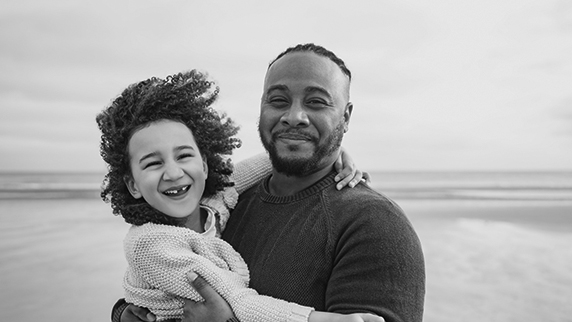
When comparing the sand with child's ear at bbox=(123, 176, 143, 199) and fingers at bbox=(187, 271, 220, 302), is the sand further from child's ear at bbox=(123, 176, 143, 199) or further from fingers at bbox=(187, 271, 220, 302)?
fingers at bbox=(187, 271, 220, 302)

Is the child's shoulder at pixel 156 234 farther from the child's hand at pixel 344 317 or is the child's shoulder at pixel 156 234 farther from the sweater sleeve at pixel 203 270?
the child's hand at pixel 344 317

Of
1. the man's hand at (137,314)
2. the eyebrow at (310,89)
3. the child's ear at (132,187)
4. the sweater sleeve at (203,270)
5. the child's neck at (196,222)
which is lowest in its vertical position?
the man's hand at (137,314)

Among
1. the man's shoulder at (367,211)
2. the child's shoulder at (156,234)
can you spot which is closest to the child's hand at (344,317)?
the man's shoulder at (367,211)

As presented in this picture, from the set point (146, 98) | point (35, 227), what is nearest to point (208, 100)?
point (146, 98)

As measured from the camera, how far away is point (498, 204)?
1462cm

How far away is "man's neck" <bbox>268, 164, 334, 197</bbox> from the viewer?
229 cm

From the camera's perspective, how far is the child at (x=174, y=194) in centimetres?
198

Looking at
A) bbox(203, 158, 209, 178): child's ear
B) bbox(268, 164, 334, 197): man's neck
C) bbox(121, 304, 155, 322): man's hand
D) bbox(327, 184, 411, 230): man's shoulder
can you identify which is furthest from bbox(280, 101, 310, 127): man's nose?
bbox(121, 304, 155, 322): man's hand

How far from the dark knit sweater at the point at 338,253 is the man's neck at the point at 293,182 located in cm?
7

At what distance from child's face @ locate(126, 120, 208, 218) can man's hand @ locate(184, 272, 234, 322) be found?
1.25 ft

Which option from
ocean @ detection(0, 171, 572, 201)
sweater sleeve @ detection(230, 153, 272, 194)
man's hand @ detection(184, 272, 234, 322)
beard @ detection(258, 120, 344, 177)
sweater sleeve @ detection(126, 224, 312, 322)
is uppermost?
beard @ detection(258, 120, 344, 177)

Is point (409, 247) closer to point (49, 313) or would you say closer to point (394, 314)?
point (394, 314)

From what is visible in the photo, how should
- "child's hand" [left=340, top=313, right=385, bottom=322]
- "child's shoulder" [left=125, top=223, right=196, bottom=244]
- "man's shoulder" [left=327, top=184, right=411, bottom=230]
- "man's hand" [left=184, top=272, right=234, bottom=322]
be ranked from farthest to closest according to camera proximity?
"child's shoulder" [left=125, top=223, right=196, bottom=244] → "man's hand" [left=184, top=272, right=234, bottom=322] → "man's shoulder" [left=327, top=184, right=411, bottom=230] → "child's hand" [left=340, top=313, right=385, bottom=322]

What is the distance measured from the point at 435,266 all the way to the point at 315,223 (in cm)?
531
